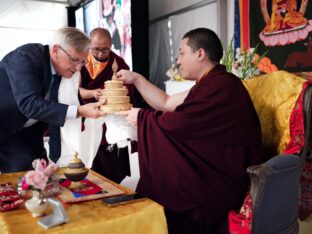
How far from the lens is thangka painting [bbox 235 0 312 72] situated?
3.16m

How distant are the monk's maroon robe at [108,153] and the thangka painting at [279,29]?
1731 millimetres

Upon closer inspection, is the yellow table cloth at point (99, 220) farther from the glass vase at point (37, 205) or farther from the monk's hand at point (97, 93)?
the monk's hand at point (97, 93)

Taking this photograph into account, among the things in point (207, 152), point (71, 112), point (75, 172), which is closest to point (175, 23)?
point (71, 112)

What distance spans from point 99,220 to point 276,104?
3.34ft

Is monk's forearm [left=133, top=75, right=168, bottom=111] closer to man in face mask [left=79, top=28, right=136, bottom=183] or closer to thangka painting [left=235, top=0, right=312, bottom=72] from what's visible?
man in face mask [left=79, top=28, right=136, bottom=183]

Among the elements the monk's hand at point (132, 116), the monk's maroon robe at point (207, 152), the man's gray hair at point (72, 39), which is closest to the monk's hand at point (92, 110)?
the monk's hand at point (132, 116)

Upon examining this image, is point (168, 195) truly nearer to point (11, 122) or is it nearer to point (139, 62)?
point (11, 122)

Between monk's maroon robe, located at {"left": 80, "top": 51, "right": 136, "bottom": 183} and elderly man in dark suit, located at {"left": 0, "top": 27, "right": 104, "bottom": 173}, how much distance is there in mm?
417

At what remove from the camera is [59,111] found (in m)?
→ 1.67

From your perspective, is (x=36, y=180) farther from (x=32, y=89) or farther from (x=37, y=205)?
(x=32, y=89)

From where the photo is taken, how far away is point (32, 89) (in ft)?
5.30

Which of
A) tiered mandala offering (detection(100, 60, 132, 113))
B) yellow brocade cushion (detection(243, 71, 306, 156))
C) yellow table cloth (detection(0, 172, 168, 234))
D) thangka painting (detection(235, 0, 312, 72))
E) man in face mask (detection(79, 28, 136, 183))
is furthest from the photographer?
thangka painting (detection(235, 0, 312, 72))

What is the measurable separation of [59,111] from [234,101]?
0.81 m

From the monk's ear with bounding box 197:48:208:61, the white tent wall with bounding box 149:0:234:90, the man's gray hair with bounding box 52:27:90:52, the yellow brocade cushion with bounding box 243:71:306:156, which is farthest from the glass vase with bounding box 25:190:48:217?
the white tent wall with bounding box 149:0:234:90
